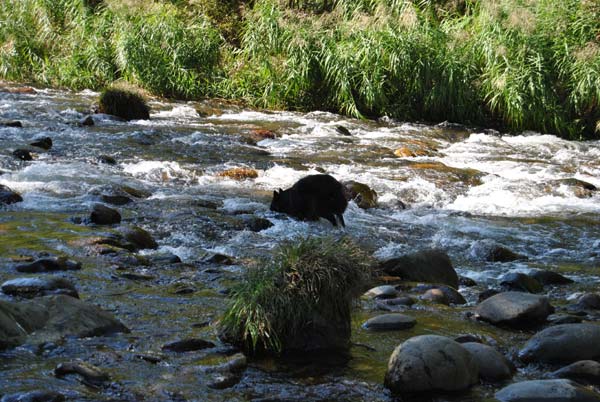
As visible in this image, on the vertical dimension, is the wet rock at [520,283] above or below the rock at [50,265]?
below

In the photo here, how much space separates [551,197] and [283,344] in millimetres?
6183

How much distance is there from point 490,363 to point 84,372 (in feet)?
6.21

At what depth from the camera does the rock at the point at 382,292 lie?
5398 mm

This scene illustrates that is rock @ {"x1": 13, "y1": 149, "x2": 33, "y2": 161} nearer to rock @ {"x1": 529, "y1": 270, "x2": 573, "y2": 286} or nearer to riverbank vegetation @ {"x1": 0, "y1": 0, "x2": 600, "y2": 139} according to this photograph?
rock @ {"x1": 529, "y1": 270, "x2": 573, "y2": 286}

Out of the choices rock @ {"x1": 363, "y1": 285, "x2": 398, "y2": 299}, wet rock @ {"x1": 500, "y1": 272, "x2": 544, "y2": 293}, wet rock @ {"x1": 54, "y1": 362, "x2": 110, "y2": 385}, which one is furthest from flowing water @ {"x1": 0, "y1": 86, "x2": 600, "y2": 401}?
rock @ {"x1": 363, "y1": 285, "x2": 398, "y2": 299}

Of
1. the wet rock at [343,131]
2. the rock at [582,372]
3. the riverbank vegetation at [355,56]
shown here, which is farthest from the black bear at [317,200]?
the riverbank vegetation at [355,56]

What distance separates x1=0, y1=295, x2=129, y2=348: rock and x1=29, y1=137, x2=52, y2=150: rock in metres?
6.57

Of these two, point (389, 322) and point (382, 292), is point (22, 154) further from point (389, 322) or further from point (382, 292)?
point (389, 322)

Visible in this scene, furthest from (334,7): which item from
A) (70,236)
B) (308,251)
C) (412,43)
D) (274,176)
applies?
(308,251)

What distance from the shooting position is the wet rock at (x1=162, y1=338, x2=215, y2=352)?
412 cm

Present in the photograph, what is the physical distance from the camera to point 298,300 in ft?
13.5

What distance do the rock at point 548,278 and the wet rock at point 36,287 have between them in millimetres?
3348

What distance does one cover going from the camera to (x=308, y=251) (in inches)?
167

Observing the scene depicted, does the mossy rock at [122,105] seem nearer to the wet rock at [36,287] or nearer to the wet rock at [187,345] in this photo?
the wet rock at [36,287]
